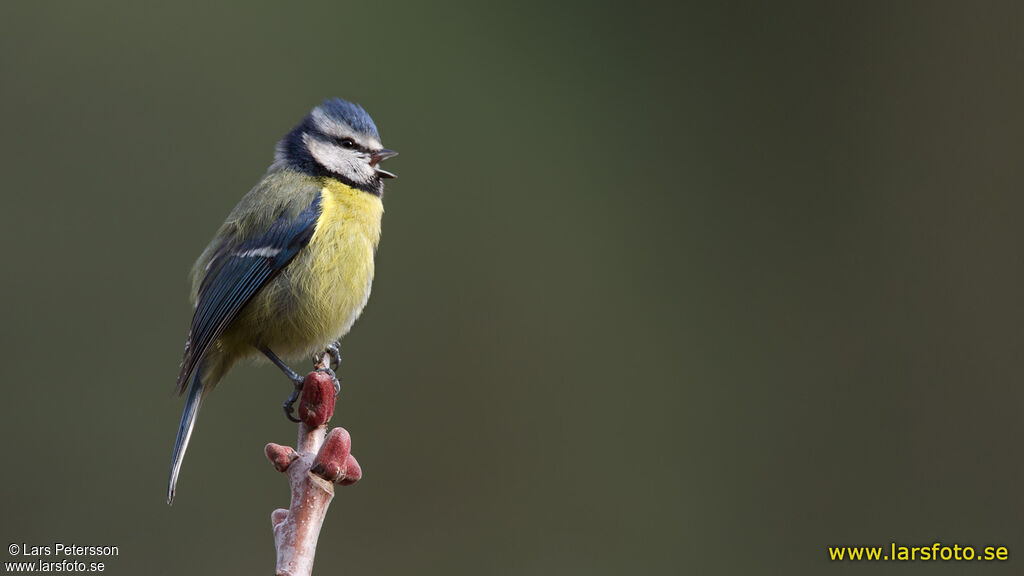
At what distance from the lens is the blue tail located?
194 centimetres

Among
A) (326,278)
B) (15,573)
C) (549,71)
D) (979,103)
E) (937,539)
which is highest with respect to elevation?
(549,71)

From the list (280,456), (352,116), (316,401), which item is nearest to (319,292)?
(352,116)

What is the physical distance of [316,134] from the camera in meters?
2.48

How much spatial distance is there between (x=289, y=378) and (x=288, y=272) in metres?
0.26

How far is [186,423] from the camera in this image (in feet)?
6.91

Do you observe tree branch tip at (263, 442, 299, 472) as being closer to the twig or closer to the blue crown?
the twig

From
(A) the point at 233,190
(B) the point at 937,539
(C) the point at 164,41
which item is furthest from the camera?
(C) the point at 164,41

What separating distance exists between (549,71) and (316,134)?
2.91m

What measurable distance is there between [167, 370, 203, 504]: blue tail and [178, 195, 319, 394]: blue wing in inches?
2.7

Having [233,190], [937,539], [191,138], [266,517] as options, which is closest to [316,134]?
[266,517]

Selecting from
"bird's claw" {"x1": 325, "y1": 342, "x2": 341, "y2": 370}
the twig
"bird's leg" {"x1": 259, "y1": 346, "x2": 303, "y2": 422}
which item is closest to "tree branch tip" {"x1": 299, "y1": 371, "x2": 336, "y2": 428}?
the twig

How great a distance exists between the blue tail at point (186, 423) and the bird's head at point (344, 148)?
0.58 metres

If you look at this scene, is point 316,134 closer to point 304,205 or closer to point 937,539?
point 304,205

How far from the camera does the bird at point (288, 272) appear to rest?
2225 millimetres
